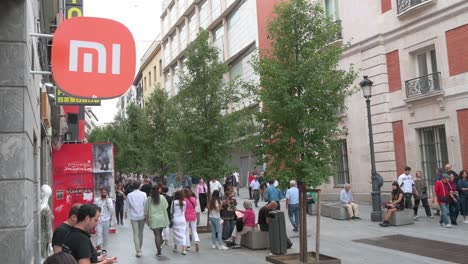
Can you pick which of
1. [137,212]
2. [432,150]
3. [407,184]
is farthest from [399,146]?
[137,212]

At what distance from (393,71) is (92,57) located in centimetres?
1806

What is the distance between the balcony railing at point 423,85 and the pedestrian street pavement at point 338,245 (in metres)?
5.40

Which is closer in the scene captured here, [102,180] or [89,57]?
[89,57]

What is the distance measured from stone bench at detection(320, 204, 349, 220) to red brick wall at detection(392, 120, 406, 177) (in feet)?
13.7

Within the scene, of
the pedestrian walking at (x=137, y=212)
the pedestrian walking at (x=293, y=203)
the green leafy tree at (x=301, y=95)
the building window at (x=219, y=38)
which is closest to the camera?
the green leafy tree at (x=301, y=95)

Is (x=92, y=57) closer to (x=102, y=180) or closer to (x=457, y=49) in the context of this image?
(x=102, y=180)

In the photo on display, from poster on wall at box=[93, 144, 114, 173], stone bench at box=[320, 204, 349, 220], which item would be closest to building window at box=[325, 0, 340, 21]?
stone bench at box=[320, 204, 349, 220]

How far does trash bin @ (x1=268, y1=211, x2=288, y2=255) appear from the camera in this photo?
1082 cm

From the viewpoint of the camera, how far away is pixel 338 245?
40.6ft

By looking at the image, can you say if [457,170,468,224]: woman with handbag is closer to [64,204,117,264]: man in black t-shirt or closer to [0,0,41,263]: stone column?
[64,204,117,264]: man in black t-shirt

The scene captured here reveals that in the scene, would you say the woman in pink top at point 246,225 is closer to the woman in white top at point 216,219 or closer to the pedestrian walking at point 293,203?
the woman in white top at point 216,219

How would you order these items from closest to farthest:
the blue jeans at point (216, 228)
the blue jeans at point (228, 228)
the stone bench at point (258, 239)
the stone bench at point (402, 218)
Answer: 1. the stone bench at point (258, 239)
2. the blue jeans at point (216, 228)
3. the blue jeans at point (228, 228)
4. the stone bench at point (402, 218)

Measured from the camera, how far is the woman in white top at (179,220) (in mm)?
11719

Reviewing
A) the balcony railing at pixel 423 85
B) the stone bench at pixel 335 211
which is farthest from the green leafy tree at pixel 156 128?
the balcony railing at pixel 423 85
